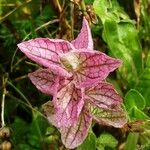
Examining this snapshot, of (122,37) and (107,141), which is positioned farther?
(122,37)

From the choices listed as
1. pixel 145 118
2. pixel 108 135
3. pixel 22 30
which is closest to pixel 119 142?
pixel 108 135

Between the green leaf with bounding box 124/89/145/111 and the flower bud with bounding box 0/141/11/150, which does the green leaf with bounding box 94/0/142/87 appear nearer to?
the green leaf with bounding box 124/89/145/111

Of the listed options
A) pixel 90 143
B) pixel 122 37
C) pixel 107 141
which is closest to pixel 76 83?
pixel 90 143

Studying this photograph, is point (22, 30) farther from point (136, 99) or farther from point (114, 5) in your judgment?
point (136, 99)

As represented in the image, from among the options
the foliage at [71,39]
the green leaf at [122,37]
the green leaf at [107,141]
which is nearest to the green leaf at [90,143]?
the foliage at [71,39]

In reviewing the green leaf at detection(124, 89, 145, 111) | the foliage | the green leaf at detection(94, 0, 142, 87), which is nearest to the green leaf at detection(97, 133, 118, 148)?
the foliage

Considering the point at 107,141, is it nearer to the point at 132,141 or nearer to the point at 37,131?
the point at 132,141

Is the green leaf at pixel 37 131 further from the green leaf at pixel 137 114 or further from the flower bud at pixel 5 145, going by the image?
the green leaf at pixel 137 114
